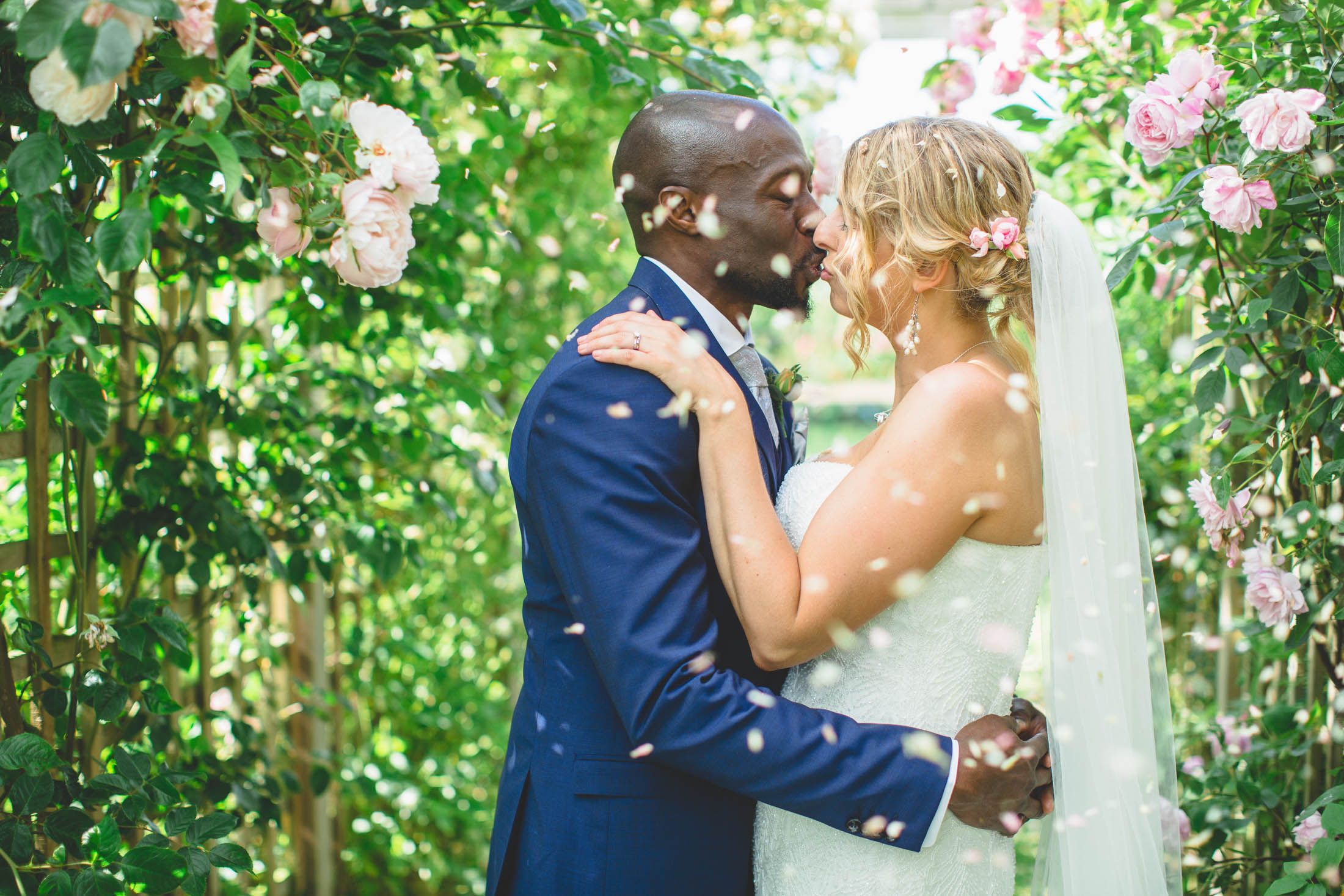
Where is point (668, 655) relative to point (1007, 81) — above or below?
below

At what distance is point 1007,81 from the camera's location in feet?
8.18

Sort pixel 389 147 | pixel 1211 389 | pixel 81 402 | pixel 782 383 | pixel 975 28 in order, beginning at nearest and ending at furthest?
pixel 81 402 < pixel 389 147 < pixel 1211 389 < pixel 782 383 < pixel 975 28

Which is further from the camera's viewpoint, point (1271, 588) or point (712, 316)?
point (712, 316)

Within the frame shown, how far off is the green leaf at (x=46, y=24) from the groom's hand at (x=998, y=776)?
1.66 m

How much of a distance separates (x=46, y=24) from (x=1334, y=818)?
6.98 feet

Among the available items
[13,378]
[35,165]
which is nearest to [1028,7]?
[35,165]

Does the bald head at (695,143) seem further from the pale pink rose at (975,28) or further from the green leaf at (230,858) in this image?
the green leaf at (230,858)

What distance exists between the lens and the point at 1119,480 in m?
1.87

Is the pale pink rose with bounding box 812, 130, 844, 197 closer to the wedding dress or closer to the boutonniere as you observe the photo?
the boutonniere

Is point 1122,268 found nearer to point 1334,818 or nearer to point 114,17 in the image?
point 1334,818

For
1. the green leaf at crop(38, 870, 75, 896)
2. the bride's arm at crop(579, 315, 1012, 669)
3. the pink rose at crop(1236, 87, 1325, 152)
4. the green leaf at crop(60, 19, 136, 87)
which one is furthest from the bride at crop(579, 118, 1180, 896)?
the green leaf at crop(38, 870, 75, 896)

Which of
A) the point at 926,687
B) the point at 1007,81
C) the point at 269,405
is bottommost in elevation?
the point at 926,687

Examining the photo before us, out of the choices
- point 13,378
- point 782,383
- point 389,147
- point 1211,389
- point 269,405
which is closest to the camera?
point 13,378

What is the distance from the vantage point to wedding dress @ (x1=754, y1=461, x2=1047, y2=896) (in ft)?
5.93
